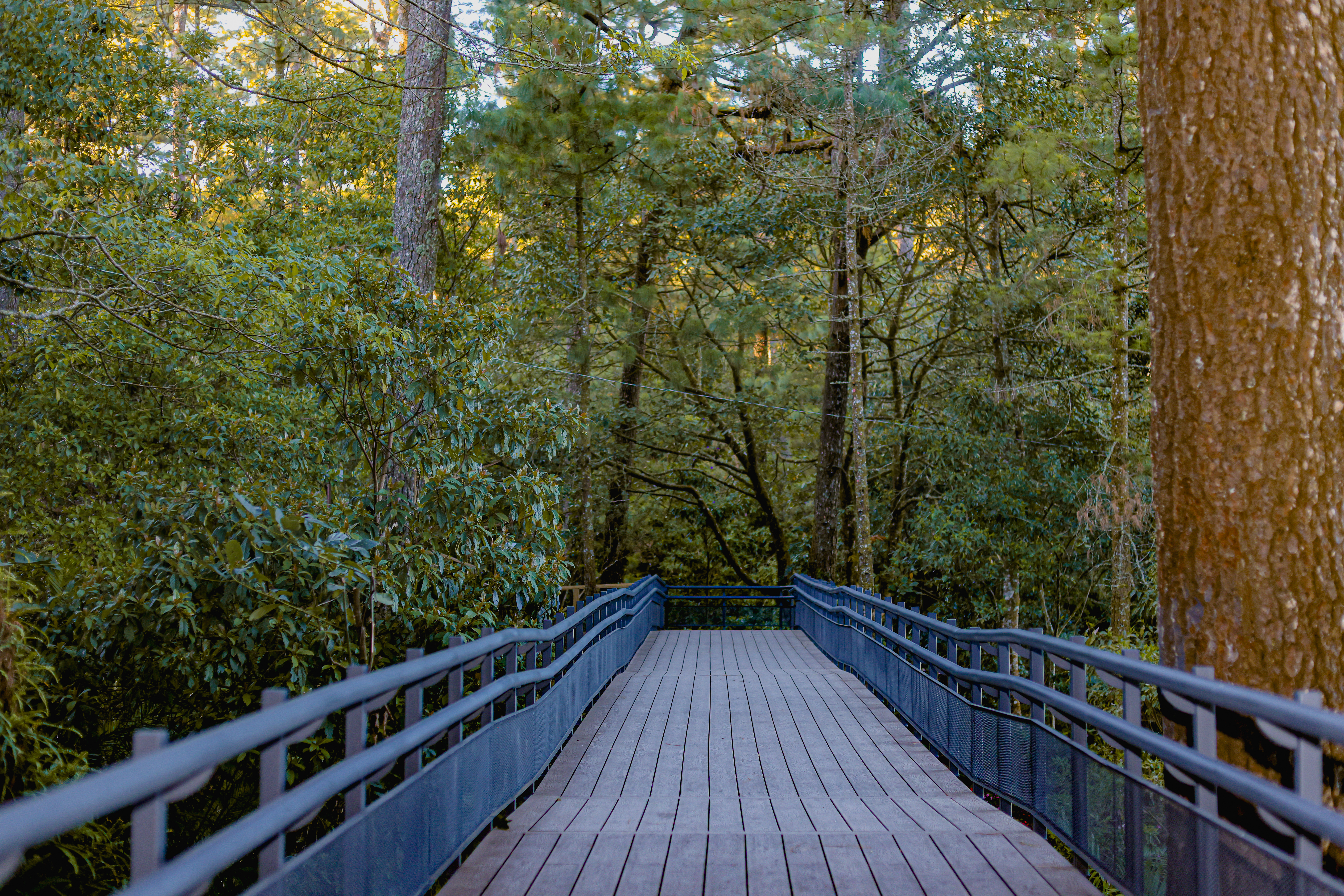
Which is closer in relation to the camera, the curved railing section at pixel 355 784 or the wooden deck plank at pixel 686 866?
the curved railing section at pixel 355 784

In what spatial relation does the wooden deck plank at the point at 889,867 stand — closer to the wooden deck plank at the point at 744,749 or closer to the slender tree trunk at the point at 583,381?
the wooden deck plank at the point at 744,749

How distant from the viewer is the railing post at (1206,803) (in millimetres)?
3008

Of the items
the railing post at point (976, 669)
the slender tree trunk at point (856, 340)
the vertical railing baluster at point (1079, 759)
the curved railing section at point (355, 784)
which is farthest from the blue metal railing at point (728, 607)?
the vertical railing baluster at point (1079, 759)

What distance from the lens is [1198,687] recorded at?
10.1 ft

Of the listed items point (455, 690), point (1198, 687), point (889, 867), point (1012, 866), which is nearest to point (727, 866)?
point (889, 867)

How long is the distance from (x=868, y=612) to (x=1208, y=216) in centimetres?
920

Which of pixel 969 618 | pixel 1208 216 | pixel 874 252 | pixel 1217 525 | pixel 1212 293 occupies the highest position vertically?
pixel 874 252

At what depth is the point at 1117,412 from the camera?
16.1 meters

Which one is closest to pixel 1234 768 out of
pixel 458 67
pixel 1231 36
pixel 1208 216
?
pixel 1208 216

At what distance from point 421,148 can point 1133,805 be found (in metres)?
12.7

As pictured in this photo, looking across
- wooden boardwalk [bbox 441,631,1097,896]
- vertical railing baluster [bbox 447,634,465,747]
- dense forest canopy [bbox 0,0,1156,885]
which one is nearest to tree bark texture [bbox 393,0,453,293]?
dense forest canopy [bbox 0,0,1156,885]

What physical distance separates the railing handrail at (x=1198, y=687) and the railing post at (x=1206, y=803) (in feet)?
0.12

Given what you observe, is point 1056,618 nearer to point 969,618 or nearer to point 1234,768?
point 969,618

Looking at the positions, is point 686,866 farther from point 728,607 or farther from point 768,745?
point 728,607
